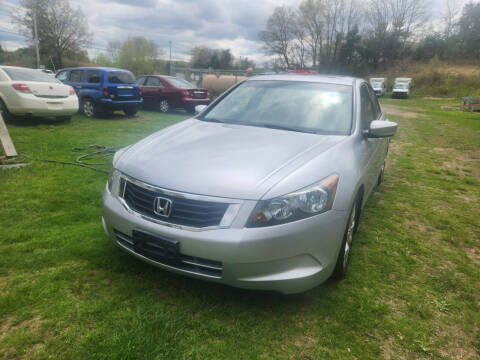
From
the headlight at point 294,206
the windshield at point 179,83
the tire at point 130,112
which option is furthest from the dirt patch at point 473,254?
the windshield at point 179,83

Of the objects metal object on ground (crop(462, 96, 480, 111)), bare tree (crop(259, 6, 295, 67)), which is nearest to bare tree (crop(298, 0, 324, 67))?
bare tree (crop(259, 6, 295, 67))

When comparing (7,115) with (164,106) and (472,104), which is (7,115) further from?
(472,104)

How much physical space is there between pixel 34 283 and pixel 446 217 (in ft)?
14.3

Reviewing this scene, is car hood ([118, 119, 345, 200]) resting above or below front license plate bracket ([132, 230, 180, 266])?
above

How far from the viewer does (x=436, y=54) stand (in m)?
46.7

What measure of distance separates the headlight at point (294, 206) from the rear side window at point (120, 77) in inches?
391

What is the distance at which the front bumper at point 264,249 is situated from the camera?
6.25ft

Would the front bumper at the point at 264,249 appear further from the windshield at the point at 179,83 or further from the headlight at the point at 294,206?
the windshield at the point at 179,83

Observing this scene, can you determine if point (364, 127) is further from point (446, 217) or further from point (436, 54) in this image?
point (436, 54)

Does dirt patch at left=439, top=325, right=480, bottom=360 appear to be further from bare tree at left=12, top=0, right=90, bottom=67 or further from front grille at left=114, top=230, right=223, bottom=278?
bare tree at left=12, top=0, right=90, bottom=67

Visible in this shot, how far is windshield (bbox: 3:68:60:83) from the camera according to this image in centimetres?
832

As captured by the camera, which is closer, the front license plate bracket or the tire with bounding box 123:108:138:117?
the front license plate bracket

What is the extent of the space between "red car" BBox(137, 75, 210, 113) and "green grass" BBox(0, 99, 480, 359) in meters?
9.18

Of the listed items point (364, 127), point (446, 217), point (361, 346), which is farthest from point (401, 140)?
point (361, 346)
